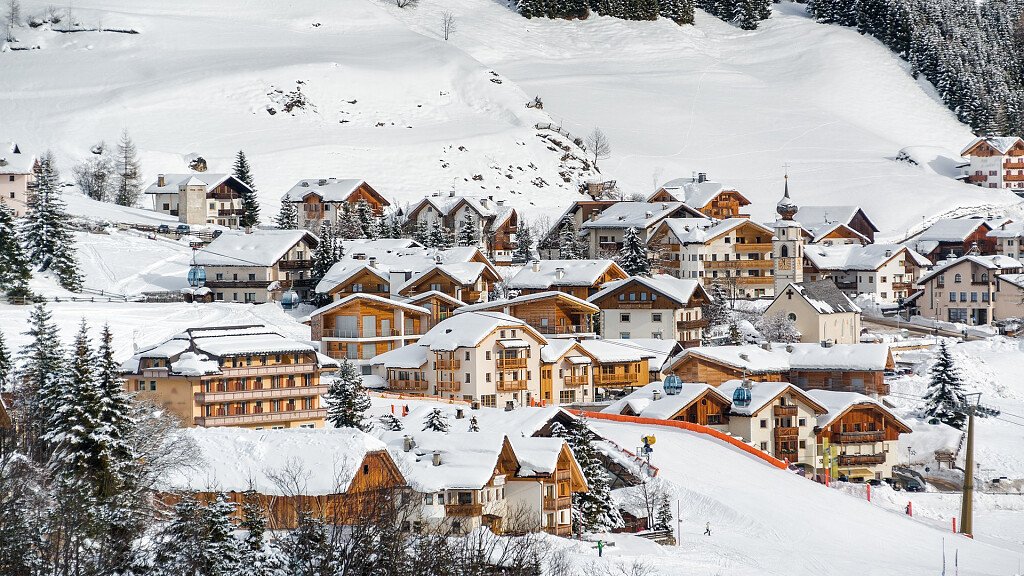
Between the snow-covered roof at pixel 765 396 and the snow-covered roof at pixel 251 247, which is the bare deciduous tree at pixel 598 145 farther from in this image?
the snow-covered roof at pixel 765 396

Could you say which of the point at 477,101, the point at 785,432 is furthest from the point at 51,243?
the point at 477,101

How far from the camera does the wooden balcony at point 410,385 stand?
57812 millimetres

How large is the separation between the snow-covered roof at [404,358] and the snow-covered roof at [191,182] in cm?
2750

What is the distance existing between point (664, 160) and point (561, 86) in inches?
763

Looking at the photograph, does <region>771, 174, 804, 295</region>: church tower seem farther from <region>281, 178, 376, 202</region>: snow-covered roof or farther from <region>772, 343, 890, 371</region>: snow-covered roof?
<region>281, 178, 376, 202</region>: snow-covered roof

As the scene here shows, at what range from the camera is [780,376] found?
6131cm

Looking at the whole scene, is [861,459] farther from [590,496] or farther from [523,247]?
[523,247]

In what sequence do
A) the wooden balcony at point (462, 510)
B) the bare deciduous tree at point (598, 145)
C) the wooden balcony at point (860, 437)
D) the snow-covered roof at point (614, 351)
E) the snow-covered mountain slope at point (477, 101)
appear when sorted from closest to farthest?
1. the wooden balcony at point (462, 510)
2. the wooden balcony at point (860, 437)
3. the snow-covered roof at point (614, 351)
4. the snow-covered mountain slope at point (477, 101)
5. the bare deciduous tree at point (598, 145)

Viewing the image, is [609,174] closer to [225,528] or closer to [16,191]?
[16,191]

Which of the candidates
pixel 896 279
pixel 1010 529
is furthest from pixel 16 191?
pixel 1010 529

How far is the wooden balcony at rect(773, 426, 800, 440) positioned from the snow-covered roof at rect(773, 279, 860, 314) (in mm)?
15293

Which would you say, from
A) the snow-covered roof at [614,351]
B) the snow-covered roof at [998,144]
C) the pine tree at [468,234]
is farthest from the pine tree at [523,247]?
the snow-covered roof at [998,144]

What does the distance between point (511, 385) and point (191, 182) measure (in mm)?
31137

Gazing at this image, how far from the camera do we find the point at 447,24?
142 meters
